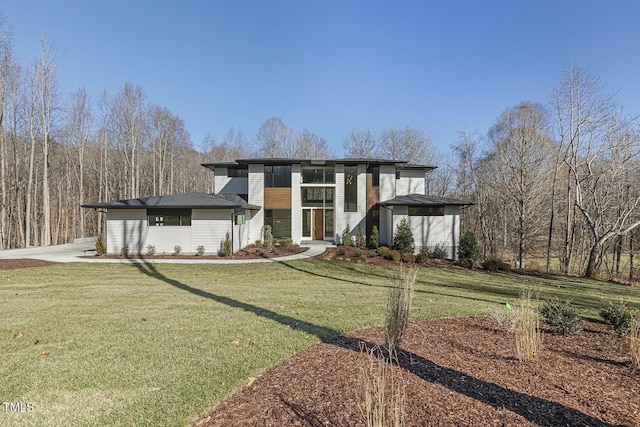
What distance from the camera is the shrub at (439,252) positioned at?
17422mm

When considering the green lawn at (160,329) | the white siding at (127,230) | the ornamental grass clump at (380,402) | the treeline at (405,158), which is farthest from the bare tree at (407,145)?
the ornamental grass clump at (380,402)

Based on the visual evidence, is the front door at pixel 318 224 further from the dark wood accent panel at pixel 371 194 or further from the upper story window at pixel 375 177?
the upper story window at pixel 375 177

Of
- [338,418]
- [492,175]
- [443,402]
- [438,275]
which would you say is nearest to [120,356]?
[338,418]

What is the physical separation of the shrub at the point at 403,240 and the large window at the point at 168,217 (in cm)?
1171

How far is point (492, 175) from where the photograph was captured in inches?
971

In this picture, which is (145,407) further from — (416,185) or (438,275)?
(416,185)

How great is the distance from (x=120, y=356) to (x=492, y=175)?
2734 cm

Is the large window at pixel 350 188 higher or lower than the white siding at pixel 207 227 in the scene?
higher

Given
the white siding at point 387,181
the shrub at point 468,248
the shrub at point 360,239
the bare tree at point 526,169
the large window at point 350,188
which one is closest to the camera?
the shrub at point 468,248

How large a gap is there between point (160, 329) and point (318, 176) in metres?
16.3

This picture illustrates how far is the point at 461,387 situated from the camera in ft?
9.80

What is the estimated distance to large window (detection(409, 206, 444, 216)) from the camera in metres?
18.5

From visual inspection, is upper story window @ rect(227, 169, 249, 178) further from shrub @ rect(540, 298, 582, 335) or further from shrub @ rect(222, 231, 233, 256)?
shrub @ rect(540, 298, 582, 335)

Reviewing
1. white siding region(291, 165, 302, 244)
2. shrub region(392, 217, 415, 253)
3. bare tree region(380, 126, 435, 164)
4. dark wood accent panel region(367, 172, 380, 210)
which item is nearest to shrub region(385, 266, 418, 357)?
shrub region(392, 217, 415, 253)
